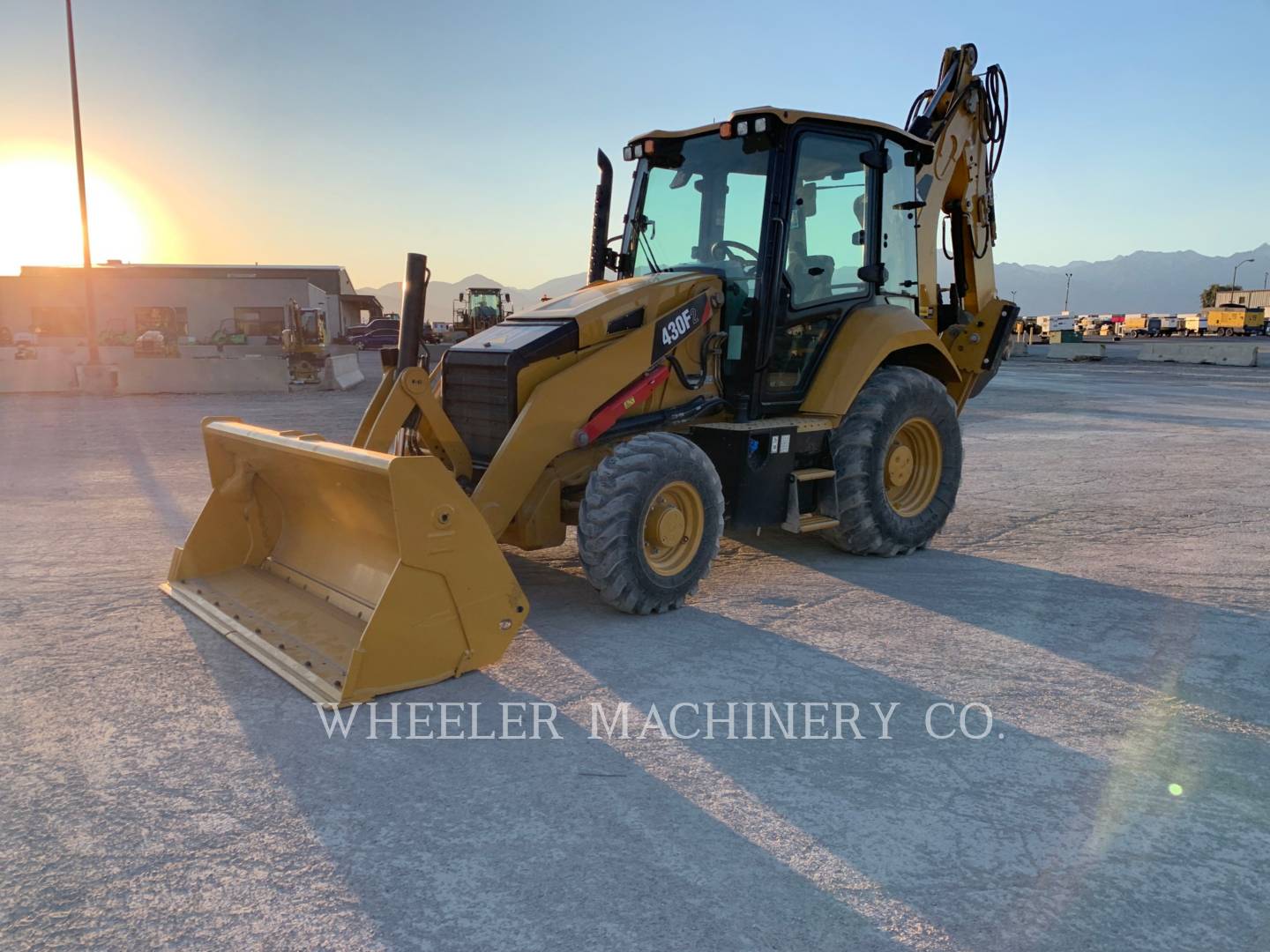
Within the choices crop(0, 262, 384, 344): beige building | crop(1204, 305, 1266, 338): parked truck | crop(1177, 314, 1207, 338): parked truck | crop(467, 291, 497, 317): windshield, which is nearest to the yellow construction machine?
crop(467, 291, 497, 317): windshield

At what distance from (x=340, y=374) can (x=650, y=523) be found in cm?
2158

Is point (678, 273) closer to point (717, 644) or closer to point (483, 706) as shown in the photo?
point (717, 644)

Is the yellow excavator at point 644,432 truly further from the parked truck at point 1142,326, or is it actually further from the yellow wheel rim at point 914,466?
the parked truck at point 1142,326

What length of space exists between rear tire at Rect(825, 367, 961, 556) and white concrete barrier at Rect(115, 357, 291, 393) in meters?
18.7

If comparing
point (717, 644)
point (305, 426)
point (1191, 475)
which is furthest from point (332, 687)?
point (305, 426)

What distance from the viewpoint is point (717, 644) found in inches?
181

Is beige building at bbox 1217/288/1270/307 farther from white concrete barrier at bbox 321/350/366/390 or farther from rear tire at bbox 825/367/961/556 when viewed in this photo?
rear tire at bbox 825/367/961/556

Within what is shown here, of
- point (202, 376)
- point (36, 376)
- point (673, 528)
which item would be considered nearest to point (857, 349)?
point (673, 528)

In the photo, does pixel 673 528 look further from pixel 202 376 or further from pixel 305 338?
pixel 305 338

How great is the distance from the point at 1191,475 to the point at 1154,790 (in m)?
7.84

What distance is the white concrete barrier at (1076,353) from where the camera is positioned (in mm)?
37781

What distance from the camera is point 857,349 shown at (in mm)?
6074

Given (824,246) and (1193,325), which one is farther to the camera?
(1193,325)

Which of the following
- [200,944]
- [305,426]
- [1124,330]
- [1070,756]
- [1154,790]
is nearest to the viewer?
[200,944]
